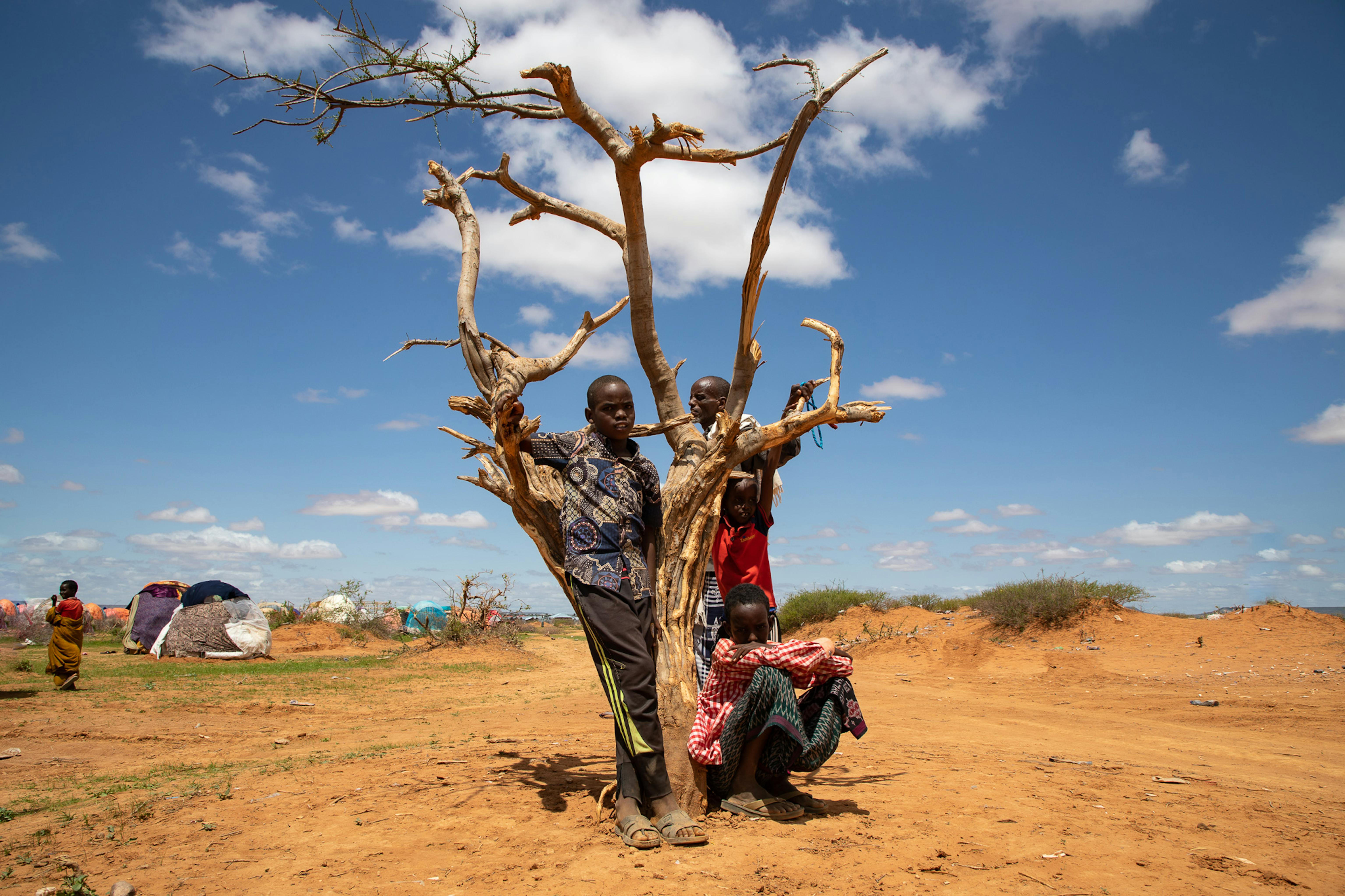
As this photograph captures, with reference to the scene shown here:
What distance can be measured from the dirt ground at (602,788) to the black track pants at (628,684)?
286 millimetres

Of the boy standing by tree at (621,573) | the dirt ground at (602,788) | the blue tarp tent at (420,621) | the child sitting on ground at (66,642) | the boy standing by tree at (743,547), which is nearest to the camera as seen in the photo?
the dirt ground at (602,788)

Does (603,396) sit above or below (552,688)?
above

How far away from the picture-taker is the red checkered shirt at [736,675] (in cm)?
336

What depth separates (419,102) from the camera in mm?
4145

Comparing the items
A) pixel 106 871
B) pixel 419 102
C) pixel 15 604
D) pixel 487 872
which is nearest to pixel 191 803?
pixel 106 871

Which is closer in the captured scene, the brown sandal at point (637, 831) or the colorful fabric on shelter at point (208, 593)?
the brown sandal at point (637, 831)

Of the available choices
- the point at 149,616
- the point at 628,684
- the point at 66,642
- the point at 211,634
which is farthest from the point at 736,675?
the point at 149,616

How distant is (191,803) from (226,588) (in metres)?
13.9

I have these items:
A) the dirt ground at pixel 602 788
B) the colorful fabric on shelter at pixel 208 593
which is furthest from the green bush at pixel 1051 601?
the colorful fabric on shelter at pixel 208 593

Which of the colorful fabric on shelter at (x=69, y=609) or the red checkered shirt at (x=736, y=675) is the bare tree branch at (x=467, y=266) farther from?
the colorful fabric on shelter at (x=69, y=609)

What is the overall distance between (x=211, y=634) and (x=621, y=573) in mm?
15031

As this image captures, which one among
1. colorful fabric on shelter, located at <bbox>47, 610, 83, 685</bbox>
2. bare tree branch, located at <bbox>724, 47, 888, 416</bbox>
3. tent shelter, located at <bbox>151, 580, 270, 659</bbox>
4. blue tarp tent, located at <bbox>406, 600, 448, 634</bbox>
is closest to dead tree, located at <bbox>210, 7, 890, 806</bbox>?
bare tree branch, located at <bbox>724, 47, 888, 416</bbox>

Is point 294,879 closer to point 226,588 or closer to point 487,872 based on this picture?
point 487,872

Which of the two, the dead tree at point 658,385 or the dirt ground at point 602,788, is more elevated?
the dead tree at point 658,385
